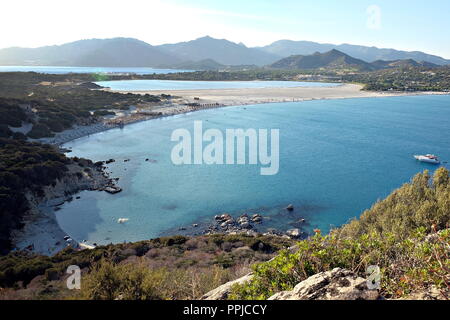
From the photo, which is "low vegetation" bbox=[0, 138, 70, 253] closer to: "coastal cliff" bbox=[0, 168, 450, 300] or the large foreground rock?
"coastal cliff" bbox=[0, 168, 450, 300]

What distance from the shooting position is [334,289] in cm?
484

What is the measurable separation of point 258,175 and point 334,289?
2770 cm

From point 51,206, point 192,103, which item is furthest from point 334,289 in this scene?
point 192,103

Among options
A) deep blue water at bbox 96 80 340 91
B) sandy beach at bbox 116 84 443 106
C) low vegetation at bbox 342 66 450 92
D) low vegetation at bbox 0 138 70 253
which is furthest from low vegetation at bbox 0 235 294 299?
low vegetation at bbox 342 66 450 92

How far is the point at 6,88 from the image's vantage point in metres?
73.6

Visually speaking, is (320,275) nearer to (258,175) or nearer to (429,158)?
(258,175)

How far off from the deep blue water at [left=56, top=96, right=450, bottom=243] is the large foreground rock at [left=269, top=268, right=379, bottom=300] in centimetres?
1628

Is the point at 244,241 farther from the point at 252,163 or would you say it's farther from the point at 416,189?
the point at 252,163

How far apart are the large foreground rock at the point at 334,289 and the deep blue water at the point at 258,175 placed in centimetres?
1628

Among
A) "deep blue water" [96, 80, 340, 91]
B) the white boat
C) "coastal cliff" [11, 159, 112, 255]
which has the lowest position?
"coastal cliff" [11, 159, 112, 255]

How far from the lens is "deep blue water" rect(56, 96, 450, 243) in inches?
897

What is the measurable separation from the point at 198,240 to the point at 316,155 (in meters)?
26.5

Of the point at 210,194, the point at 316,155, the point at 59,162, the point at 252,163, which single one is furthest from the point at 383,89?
the point at 59,162

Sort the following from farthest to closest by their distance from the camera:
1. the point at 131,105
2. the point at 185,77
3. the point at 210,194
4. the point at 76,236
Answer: the point at 185,77, the point at 131,105, the point at 210,194, the point at 76,236
